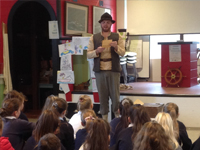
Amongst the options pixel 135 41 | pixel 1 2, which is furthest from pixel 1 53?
pixel 135 41

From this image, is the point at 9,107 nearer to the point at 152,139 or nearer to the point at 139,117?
the point at 139,117

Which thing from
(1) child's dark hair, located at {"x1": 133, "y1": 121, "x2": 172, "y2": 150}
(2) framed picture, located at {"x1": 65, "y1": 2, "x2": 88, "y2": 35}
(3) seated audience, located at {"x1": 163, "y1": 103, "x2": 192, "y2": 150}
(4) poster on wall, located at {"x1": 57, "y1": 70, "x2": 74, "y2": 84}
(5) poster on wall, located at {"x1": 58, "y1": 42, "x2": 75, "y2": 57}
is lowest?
(3) seated audience, located at {"x1": 163, "y1": 103, "x2": 192, "y2": 150}

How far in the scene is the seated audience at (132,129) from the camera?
2.44 meters

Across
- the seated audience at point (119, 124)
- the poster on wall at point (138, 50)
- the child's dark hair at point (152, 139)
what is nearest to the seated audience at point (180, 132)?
the seated audience at point (119, 124)

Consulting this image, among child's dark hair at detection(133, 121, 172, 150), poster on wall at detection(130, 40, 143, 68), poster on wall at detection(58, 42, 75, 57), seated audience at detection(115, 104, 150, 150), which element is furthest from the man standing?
poster on wall at detection(130, 40, 143, 68)

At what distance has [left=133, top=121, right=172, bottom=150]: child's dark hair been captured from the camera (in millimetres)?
1955

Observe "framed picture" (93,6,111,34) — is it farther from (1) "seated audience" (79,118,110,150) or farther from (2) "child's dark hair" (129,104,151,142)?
(1) "seated audience" (79,118,110,150)

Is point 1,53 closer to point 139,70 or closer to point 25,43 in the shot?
point 25,43

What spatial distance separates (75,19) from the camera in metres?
6.07

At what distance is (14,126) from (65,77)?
8.70 feet

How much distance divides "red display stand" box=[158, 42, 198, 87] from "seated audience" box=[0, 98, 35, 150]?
13.1 ft

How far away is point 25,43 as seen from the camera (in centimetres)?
653

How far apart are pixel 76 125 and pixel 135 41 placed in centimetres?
536

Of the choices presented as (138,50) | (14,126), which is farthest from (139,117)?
(138,50)
